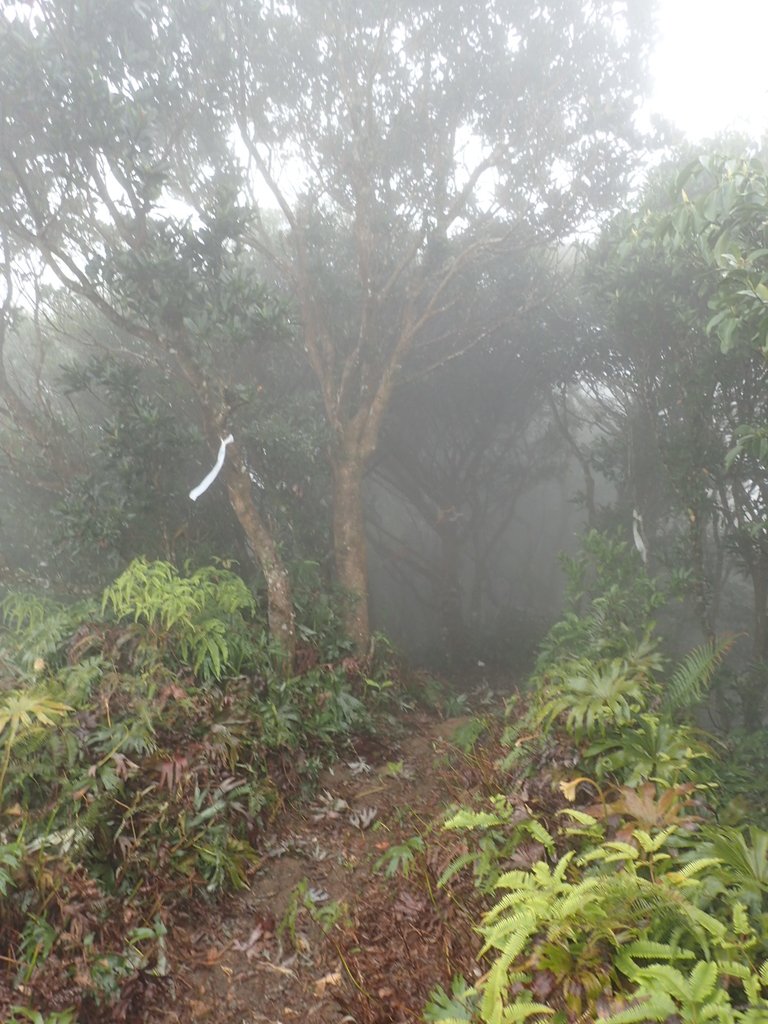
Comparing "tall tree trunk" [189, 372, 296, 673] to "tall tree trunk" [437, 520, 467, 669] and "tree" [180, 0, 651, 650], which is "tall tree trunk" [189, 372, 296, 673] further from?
"tall tree trunk" [437, 520, 467, 669]

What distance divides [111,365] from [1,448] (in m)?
1.73

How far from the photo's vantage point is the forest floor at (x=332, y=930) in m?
3.48

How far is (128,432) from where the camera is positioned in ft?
22.5

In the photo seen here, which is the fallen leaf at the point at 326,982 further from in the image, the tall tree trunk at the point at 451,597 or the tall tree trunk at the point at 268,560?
the tall tree trunk at the point at 451,597

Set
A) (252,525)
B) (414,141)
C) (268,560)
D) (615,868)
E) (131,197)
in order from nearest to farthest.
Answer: (615,868)
(131,197)
(268,560)
(252,525)
(414,141)

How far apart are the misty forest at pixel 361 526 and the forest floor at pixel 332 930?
0.02 metres

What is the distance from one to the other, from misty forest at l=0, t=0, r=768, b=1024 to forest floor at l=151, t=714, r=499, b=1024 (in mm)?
23

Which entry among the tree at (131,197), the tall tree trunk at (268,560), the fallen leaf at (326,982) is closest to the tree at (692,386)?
the tree at (131,197)

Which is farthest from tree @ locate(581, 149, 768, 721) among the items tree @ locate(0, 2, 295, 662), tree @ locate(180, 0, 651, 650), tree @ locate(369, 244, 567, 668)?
tree @ locate(0, 2, 295, 662)

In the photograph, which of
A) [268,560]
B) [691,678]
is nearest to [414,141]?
[268,560]

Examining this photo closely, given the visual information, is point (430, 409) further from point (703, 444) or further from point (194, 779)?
point (194, 779)

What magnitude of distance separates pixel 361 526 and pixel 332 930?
5.12 meters

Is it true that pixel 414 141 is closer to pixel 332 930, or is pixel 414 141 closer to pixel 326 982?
pixel 332 930

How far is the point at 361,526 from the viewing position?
860 cm
